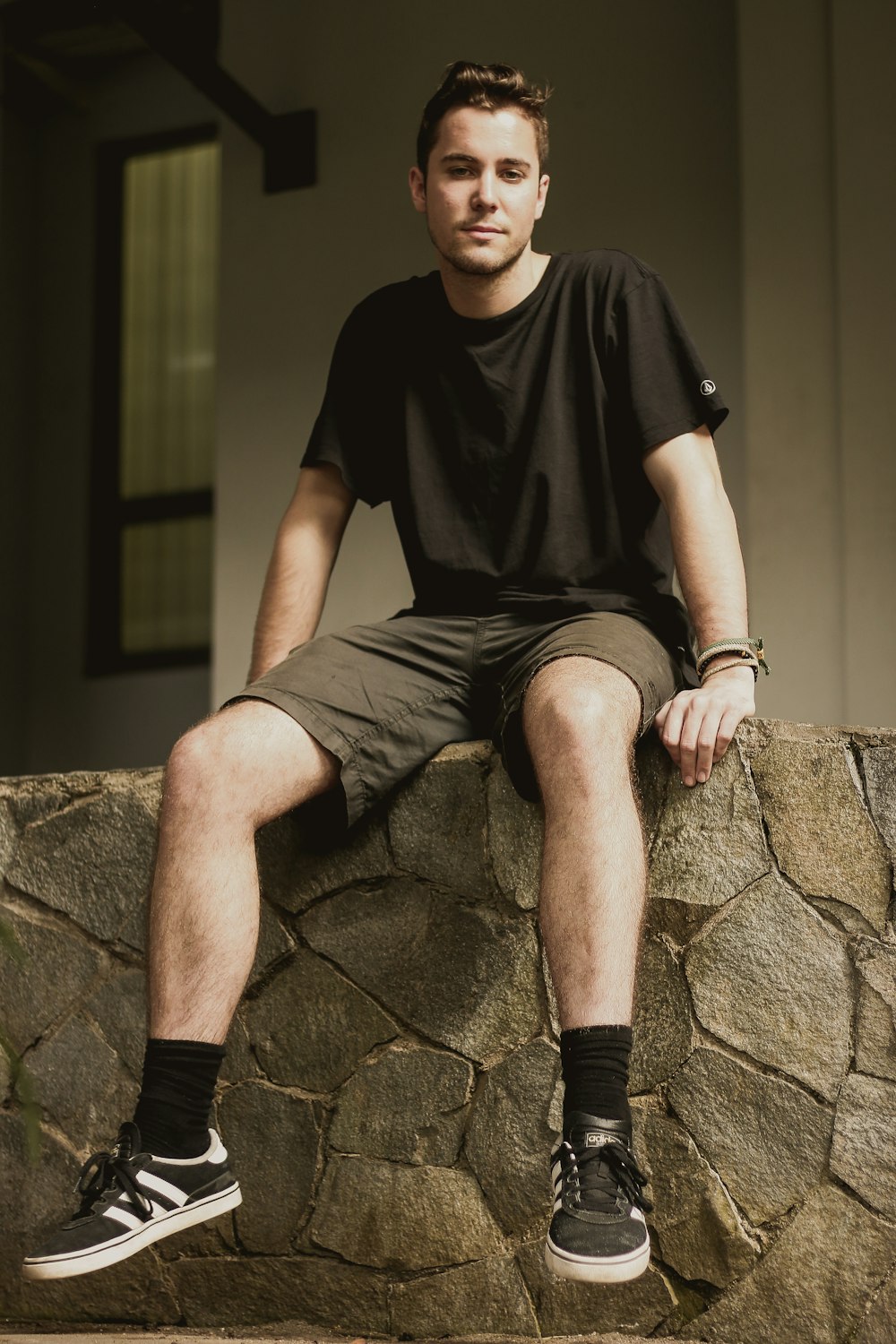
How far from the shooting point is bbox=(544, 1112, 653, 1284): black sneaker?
156 centimetres

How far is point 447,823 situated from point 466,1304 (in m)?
0.67

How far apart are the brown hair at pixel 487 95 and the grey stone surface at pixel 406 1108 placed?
142cm

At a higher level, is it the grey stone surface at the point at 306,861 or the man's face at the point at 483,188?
the man's face at the point at 483,188

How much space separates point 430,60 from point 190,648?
115 inches

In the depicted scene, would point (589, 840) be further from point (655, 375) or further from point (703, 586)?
point (655, 375)

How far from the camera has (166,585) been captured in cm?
671

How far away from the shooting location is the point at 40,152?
23.5 ft

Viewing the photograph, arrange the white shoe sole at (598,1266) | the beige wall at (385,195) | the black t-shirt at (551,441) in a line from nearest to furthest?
the white shoe sole at (598,1266), the black t-shirt at (551,441), the beige wall at (385,195)

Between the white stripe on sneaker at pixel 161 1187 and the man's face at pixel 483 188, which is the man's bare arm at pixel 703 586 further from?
the white stripe on sneaker at pixel 161 1187

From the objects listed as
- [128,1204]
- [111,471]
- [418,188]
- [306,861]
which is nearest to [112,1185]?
[128,1204]

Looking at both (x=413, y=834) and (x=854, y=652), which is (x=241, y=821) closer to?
(x=413, y=834)

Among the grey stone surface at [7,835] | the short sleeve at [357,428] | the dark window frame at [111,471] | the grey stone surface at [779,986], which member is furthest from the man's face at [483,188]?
the dark window frame at [111,471]

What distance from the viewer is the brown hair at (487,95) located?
2350 mm

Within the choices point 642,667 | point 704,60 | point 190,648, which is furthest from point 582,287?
point 190,648
